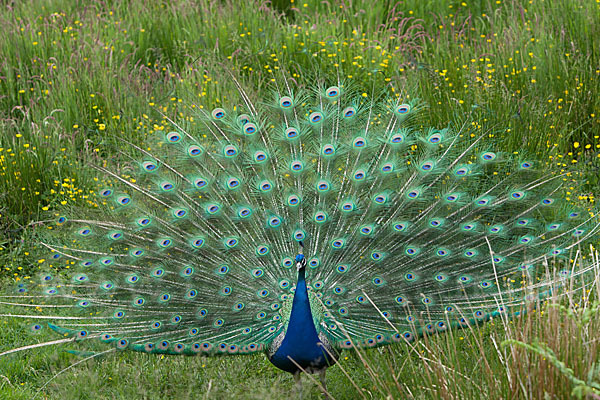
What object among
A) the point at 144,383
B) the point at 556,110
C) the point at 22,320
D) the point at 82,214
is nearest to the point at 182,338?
the point at 144,383

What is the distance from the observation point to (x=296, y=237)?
15.9ft

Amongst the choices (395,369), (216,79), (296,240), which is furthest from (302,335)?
(216,79)

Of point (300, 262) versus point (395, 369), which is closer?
point (395, 369)

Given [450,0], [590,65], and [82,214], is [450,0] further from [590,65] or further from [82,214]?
[82,214]

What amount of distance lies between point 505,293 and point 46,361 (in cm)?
274

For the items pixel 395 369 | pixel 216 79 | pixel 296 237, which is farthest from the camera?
pixel 216 79

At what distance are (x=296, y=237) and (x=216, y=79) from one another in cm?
325

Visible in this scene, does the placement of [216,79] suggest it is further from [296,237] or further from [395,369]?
[395,369]

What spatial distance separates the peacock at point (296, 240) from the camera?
4.71 metres

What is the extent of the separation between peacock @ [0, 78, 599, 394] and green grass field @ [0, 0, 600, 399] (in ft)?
0.92

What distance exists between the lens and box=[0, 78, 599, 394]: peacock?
4.71 metres

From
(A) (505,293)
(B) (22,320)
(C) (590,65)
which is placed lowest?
(B) (22,320)

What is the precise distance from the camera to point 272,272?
4.88 m

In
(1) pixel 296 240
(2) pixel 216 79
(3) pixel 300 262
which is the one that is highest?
(3) pixel 300 262
